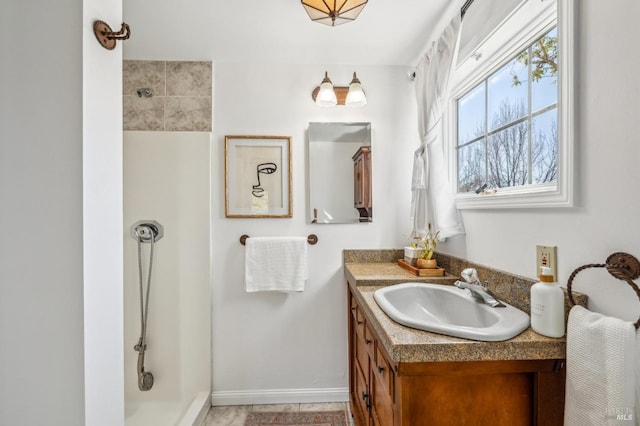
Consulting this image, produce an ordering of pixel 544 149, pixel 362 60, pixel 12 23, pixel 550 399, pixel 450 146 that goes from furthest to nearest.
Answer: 1. pixel 362 60
2. pixel 450 146
3. pixel 544 149
4. pixel 550 399
5. pixel 12 23

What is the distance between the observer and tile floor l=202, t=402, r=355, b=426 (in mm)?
1852

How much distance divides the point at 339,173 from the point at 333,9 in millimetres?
972

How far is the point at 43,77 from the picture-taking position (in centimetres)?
79

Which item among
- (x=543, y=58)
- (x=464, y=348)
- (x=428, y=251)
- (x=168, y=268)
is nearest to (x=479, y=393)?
(x=464, y=348)

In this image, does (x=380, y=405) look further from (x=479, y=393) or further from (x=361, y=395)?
(x=361, y=395)

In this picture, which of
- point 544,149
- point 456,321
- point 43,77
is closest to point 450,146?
point 544,149

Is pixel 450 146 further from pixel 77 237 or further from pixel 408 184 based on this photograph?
pixel 77 237

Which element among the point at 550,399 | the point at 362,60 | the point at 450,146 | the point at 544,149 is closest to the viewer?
the point at 550,399

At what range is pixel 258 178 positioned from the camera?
2.03m

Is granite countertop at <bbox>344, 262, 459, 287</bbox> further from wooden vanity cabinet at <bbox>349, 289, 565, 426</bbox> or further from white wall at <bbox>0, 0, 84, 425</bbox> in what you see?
white wall at <bbox>0, 0, 84, 425</bbox>

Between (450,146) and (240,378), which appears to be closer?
(450,146)

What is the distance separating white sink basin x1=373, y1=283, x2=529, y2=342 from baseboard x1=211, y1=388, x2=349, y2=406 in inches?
41.3

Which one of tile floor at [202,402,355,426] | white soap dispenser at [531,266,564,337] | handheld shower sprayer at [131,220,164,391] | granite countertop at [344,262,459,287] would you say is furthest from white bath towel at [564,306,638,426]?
handheld shower sprayer at [131,220,164,391]

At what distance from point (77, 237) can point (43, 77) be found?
43cm
